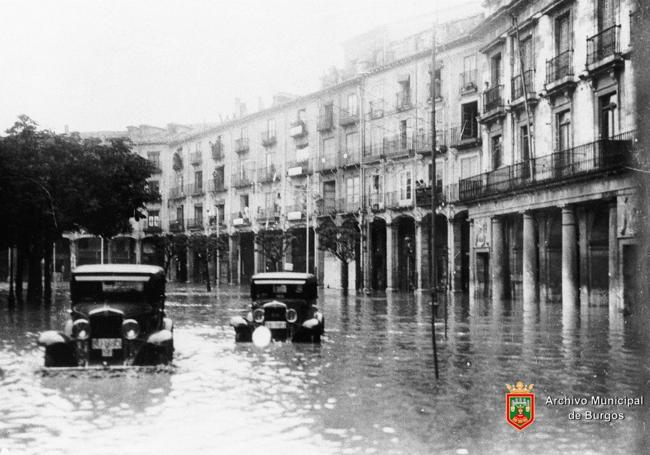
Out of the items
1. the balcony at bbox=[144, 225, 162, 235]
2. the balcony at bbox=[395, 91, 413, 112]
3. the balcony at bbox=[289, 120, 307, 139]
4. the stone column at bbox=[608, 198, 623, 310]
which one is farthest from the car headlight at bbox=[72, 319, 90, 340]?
the balcony at bbox=[144, 225, 162, 235]

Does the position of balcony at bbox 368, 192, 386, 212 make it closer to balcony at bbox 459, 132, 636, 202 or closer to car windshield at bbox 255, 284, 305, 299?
balcony at bbox 459, 132, 636, 202

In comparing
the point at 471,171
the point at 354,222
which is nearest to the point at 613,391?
the point at 471,171

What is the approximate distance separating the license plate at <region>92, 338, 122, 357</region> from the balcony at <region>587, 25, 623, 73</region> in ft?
55.6

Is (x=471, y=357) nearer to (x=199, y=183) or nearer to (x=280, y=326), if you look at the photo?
(x=280, y=326)

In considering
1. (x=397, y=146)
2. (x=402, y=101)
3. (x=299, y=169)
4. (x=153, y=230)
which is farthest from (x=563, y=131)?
(x=153, y=230)

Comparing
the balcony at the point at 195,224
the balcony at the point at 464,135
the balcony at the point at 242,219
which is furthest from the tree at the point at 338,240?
the balcony at the point at 195,224

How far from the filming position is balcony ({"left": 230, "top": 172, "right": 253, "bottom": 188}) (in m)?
55.6

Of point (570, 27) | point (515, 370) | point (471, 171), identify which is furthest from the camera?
point (471, 171)

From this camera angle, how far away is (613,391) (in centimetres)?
955

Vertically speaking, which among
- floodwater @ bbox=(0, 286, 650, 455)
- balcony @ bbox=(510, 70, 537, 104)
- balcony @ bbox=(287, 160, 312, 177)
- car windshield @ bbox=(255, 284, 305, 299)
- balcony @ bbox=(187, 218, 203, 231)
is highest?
balcony @ bbox=(510, 70, 537, 104)

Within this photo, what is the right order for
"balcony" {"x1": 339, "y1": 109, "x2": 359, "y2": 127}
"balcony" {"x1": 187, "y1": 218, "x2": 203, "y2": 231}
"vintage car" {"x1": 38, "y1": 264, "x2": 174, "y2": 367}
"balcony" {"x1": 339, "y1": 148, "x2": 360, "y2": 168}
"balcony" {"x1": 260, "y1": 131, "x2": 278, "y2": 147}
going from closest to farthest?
"vintage car" {"x1": 38, "y1": 264, "x2": 174, "y2": 367} → "balcony" {"x1": 339, "y1": 148, "x2": 360, "y2": 168} → "balcony" {"x1": 339, "y1": 109, "x2": 359, "y2": 127} → "balcony" {"x1": 260, "y1": 131, "x2": 278, "y2": 147} → "balcony" {"x1": 187, "y1": 218, "x2": 203, "y2": 231}

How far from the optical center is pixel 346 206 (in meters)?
47.2

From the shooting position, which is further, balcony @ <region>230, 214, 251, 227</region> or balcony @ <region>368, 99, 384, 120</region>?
balcony @ <region>230, 214, 251, 227</region>

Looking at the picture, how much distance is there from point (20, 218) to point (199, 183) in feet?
118
